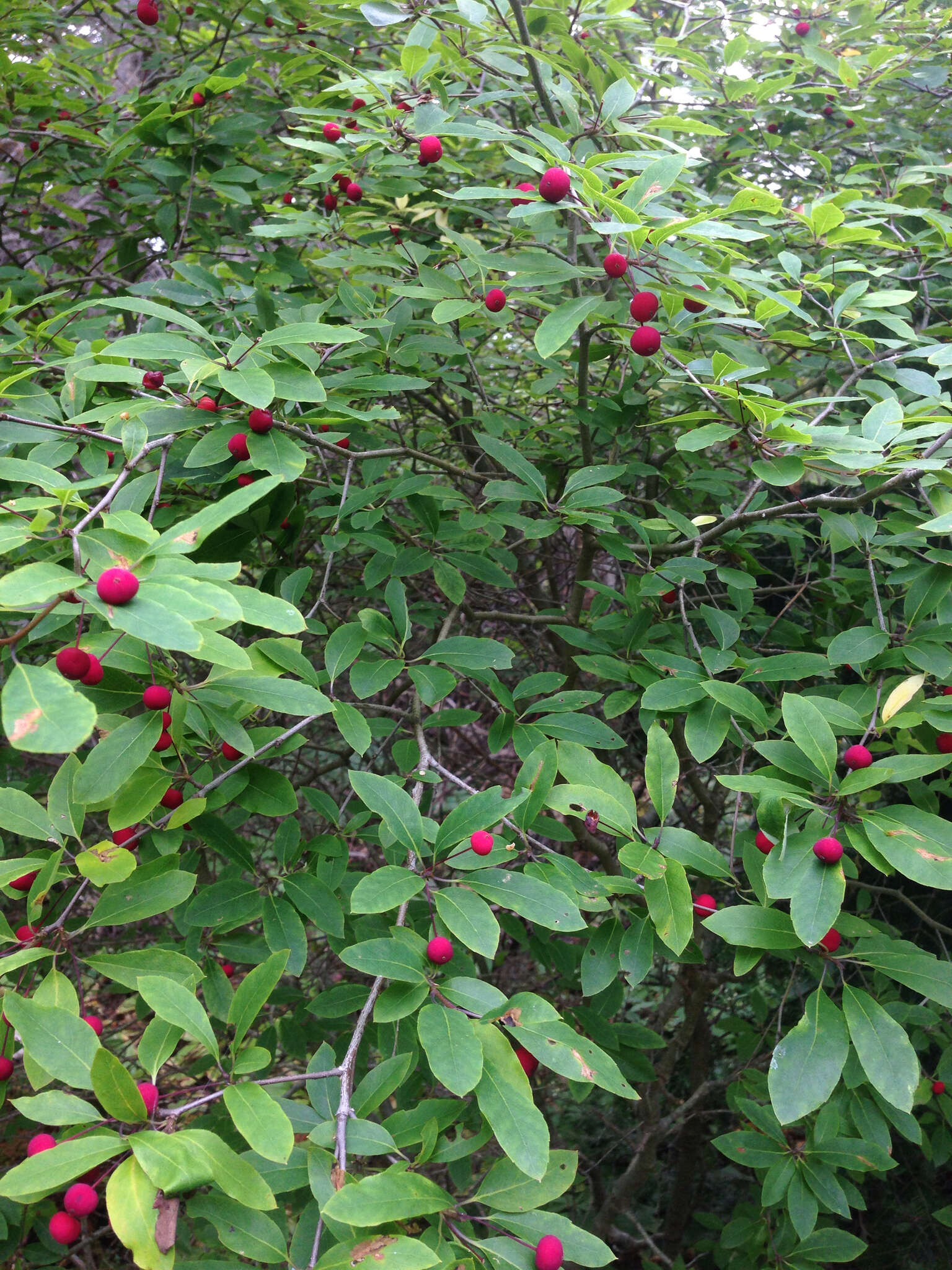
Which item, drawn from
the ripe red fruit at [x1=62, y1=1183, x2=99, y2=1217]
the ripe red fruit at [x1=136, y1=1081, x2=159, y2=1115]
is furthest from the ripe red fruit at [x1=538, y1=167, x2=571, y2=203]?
the ripe red fruit at [x1=62, y1=1183, x2=99, y2=1217]

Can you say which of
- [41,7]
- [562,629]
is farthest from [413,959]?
[41,7]

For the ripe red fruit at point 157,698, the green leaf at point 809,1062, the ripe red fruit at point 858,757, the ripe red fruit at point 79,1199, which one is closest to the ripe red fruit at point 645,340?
the ripe red fruit at point 858,757

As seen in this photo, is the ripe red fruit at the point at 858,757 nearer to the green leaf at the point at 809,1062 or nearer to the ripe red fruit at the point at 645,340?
the green leaf at the point at 809,1062

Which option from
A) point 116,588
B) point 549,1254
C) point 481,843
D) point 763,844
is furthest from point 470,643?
point 549,1254

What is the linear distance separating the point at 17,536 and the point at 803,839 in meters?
1.30

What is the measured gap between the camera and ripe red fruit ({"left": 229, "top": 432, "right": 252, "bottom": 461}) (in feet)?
5.99

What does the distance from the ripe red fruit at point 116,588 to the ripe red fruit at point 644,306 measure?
4.21 ft

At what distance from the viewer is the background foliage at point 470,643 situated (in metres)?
1.27

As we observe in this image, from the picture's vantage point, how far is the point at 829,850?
1.45 m

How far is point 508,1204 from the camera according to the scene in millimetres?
1241

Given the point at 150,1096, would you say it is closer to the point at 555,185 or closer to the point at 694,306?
the point at 555,185

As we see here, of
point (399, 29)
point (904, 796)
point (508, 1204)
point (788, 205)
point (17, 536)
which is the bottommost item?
point (904, 796)

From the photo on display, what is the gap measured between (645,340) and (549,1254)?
1660 mm

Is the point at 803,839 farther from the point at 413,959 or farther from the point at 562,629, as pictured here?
the point at 562,629
